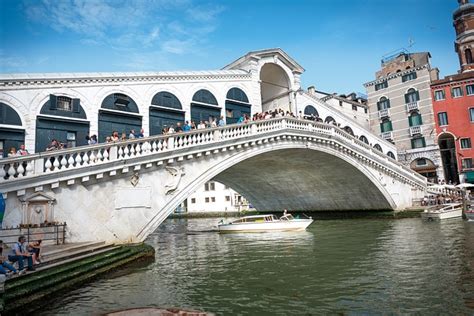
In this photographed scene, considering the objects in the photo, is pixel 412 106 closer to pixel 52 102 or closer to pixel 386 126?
pixel 386 126

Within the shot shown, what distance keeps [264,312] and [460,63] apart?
35.9 meters

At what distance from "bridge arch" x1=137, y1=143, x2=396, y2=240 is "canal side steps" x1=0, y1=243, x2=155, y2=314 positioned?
4.58 meters

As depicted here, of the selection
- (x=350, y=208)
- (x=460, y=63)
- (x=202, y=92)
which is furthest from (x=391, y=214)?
(x=460, y=63)

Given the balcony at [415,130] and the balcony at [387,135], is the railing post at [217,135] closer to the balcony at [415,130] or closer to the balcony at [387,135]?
the balcony at [415,130]

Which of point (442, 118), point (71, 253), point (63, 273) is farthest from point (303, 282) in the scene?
point (442, 118)

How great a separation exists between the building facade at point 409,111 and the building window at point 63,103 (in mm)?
28872

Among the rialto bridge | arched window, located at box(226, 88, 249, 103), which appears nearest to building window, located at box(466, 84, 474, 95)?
the rialto bridge

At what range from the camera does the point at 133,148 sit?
11.5 meters

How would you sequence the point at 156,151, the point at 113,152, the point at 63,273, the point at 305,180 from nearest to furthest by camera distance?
the point at 63,273 → the point at 113,152 → the point at 156,151 → the point at 305,180

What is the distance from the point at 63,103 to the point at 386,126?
1159 inches

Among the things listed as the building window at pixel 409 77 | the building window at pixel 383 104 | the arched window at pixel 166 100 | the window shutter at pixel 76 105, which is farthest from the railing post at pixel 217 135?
the building window at pixel 409 77

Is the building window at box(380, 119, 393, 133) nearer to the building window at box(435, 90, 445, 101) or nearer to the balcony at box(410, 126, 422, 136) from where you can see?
the balcony at box(410, 126, 422, 136)

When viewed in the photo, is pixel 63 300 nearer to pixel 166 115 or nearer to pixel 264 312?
pixel 264 312

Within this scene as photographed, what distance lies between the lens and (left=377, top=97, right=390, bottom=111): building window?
33.0 m
